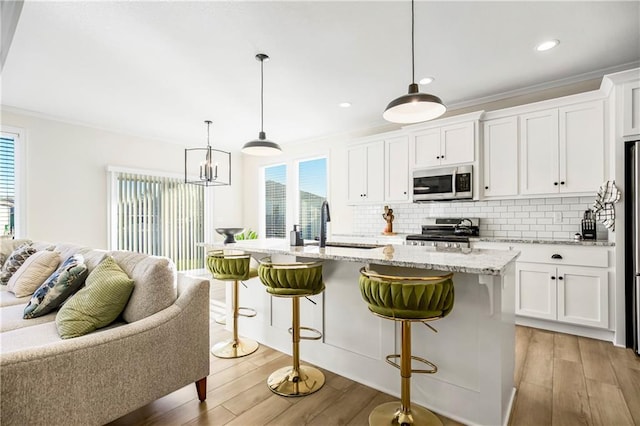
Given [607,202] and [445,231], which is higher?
[607,202]

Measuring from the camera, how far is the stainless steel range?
384cm

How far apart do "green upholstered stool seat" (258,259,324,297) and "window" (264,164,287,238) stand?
14.1ft

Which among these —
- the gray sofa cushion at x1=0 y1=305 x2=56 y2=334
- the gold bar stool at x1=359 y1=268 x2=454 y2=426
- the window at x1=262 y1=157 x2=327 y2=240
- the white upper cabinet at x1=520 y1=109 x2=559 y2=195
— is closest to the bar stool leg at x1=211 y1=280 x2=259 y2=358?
the gray sofa cushion at x1=0 y1=305 x2=56 y2=334

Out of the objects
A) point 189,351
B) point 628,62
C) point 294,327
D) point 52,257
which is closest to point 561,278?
point 628,62

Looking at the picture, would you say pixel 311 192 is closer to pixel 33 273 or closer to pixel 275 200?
pixel 275 200

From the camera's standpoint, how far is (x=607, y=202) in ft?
9.23

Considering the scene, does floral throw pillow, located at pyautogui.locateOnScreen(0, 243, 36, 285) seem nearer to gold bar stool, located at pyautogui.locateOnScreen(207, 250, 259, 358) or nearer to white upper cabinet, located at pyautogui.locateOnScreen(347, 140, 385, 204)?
gold bar stool, located at pyautogui.locateOnScreen(207, 250, 259, 358)

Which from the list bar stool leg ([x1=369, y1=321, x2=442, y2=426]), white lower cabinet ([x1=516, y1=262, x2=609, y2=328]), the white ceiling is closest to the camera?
bar stool leg ([x1=369, y1=321, x2=442, y2=426])

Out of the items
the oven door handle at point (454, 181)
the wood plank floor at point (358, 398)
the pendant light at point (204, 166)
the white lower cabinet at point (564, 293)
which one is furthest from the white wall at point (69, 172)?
the white lower cabinet at point (564, 293)

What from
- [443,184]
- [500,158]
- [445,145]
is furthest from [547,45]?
[443,184]

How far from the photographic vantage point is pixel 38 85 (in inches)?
136

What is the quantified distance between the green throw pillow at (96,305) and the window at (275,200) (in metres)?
4.50

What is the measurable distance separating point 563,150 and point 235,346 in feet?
→ 12.5

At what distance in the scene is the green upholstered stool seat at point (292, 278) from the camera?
2014 mm
